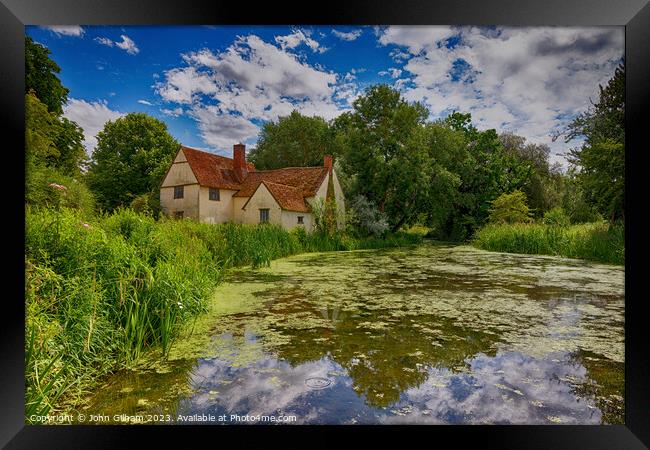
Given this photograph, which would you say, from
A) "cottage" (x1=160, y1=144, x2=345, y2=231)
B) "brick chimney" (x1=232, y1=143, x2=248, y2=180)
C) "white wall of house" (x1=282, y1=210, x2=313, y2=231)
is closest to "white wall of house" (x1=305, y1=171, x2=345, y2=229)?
"cottage" (x1=160, y1=144, x2=345, y2=231)

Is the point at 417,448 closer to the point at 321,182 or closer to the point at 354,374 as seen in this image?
the point at 354,374

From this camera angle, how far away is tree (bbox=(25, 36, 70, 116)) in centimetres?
193

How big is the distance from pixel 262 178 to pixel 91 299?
16.5 feet

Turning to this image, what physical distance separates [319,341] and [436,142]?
5.59 meters

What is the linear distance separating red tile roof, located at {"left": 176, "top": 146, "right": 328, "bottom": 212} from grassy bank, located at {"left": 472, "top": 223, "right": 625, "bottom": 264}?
407 cm

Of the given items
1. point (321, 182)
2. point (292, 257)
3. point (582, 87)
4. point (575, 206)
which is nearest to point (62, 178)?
Answer: point (582, 87)

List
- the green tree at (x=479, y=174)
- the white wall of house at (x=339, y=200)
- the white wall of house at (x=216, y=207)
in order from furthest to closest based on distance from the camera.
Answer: the white wall of house at (x=339, y=200) < the white wall of house at (x=216, y=207) < the green tree at (x=479, y=174)

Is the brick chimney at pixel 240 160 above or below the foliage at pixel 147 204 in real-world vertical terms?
above

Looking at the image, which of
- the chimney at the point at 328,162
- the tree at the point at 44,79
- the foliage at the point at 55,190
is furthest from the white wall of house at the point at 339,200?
the tree at the point at 44,79

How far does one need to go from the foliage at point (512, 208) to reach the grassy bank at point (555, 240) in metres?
0.52

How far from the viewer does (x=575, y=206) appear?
4664 millimetres

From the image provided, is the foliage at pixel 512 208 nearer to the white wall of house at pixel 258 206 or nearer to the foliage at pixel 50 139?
the white wall of house at pixel 258 206

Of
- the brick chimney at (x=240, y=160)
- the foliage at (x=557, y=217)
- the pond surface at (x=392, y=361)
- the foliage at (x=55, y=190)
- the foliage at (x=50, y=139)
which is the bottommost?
the pond surface at (x=392, y=361)
